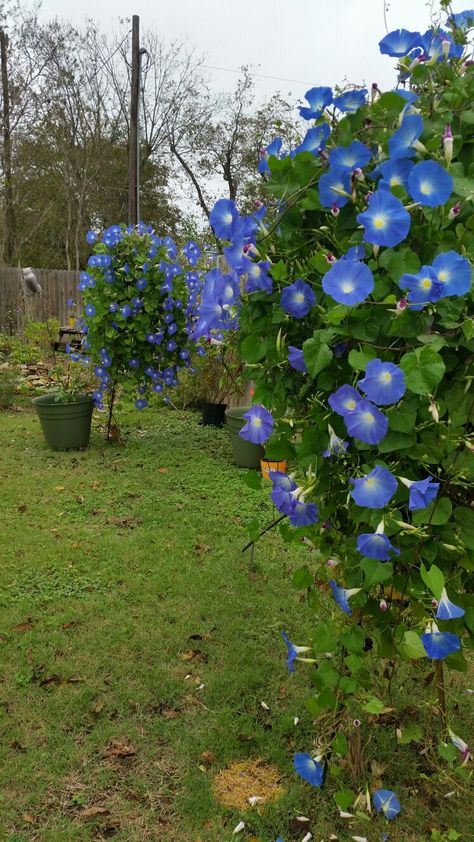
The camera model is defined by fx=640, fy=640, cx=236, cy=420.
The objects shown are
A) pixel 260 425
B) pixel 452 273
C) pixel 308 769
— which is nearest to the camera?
pixel 452 273

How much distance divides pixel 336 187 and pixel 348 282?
0.76 feet

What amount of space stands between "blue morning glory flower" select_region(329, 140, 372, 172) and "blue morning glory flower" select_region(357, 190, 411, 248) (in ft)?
0.41

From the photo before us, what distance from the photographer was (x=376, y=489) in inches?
44.6

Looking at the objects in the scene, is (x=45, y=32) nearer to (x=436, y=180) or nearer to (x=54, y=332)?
(x=54, y=332)

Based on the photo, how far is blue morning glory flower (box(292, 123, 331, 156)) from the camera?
1277mm

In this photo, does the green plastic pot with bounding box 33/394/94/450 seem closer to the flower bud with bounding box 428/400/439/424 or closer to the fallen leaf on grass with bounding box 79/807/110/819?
the fallen leaf on grass with bounding box 79/807/110/819

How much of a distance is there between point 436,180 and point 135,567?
2.67m

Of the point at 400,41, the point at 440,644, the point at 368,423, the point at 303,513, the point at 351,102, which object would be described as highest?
the point at 400,41

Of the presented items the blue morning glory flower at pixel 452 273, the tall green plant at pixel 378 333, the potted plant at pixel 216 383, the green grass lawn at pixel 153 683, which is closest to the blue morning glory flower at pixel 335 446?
the tall green plant at pixel 378 333

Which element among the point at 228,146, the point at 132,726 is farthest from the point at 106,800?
Result: the point at 228,146

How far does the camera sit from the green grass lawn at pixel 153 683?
1834mm

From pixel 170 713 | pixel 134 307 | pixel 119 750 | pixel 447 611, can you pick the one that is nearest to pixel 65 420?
pixel 134 307

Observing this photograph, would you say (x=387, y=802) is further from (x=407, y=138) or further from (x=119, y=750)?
(x=407, y=138)

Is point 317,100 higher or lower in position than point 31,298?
higher
